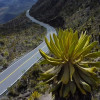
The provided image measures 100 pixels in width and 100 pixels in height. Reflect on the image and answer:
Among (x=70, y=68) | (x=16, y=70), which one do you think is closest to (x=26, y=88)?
(x=16, y=70)

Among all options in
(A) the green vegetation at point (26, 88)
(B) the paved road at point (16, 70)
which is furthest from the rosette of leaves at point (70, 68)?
(B) the paved road at point (16, 70)

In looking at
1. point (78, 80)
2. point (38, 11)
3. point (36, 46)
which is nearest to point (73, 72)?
point (78, 80)

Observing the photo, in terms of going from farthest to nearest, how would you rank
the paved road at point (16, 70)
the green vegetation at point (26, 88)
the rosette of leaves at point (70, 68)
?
the paved road at point (16, 70) < the green vegetation at point (26, 88) < the rosette of leaves at point (70, 68)

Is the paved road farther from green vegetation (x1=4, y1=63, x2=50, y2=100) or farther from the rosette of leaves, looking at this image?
the rosette of leaves

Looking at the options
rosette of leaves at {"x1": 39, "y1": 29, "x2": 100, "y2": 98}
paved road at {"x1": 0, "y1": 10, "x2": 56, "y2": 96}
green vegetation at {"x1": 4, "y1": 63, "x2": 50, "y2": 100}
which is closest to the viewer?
rosette of leaves at {"x1": 39, "y1": 29, "x2": 100, "y2": 98}

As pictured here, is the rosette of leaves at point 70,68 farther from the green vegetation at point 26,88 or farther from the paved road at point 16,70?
the paved road at point 16,70

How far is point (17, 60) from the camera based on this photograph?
22922 millimetres

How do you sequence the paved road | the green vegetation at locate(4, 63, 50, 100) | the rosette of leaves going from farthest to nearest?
1. the paved road
2. the green vegetation at locate(4, 63, 50, 100)
3. the rosette of leaves

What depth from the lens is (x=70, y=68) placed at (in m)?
6.45

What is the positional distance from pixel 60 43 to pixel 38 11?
6433cm

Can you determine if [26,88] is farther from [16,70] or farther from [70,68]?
[70,68]

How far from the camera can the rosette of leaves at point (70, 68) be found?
20.6 ft

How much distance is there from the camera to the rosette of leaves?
629cm

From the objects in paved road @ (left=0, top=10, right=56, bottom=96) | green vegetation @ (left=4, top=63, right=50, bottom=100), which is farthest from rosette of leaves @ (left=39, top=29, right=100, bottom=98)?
paved road @ (left=0, top=10, right=56, bottom=96)
